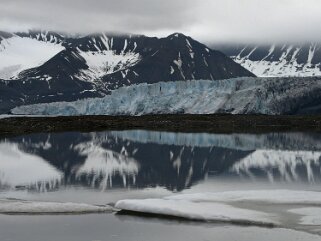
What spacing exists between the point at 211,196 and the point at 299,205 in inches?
119

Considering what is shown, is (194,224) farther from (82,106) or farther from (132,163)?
(82,106)

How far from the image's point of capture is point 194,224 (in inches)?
590

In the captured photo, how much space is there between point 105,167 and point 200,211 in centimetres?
1342

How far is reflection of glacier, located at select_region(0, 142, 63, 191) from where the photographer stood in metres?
22.6

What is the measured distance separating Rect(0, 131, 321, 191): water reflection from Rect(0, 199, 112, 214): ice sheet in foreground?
4039 millimetres

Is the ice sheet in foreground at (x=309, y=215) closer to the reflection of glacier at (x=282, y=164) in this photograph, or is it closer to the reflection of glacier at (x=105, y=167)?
the reflection of glacier at (x=282, y=164)

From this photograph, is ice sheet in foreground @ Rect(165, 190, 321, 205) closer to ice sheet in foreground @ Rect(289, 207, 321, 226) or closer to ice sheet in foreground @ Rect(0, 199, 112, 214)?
ice sheet in foreground @ Rect(289, 207, 321, 226)

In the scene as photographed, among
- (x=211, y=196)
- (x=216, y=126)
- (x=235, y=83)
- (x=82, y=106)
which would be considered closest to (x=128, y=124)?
(x=216, y=126)

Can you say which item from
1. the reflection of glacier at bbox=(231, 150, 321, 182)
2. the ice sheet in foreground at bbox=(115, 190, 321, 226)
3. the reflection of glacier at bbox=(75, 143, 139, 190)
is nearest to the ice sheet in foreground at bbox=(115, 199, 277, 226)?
the ice sheet in foreground at bbox=(115, 190, 321, 226)

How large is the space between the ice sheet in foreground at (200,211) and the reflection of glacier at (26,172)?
595cm

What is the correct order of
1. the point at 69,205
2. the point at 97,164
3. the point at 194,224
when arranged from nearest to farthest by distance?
1. the point at 194,224
2. the point at 69,205
3. the point at 97,164

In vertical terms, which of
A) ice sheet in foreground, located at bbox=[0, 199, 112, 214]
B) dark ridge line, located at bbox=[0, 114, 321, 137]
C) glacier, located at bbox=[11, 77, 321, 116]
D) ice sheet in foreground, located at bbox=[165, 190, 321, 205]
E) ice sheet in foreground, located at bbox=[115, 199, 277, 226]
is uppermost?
glacier, located at bbox=[11, 77, 321, 116]

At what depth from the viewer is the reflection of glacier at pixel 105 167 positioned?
2410 centimetres

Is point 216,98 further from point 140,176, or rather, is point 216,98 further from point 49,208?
point 49,208
